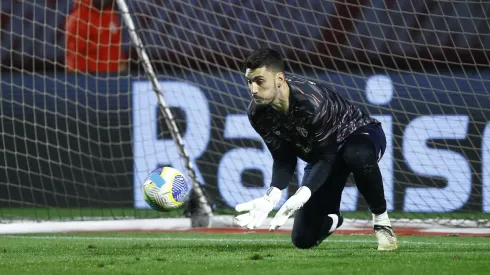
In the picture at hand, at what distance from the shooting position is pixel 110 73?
12.0 metres

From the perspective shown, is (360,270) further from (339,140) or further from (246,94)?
(246,94)

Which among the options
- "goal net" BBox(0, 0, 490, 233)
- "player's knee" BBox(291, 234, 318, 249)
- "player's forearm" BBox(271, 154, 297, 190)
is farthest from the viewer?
"goal net" BBox(0, 0, 490, 233)

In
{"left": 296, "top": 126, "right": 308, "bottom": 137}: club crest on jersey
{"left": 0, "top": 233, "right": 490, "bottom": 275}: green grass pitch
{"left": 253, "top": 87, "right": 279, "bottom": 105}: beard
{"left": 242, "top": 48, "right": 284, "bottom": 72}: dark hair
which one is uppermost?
{"left": 242, "top": 48, "right": 284, "bottom": 72}: dark hair

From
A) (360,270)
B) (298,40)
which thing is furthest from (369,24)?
(360,270)

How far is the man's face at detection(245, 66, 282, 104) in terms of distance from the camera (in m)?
6.19

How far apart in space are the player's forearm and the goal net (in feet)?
11.8

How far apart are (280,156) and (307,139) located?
10.8 inches

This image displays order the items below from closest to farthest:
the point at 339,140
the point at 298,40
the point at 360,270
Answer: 1. the point at 360,270
2. the point at 339,140
3. the point at 298,40

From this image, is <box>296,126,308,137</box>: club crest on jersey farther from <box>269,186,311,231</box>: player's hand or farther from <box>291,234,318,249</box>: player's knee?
<box>291,234,318,249</box>: player's knee

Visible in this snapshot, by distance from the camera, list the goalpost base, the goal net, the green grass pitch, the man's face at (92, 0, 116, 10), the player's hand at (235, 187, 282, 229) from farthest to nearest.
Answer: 1. the man's face at (92, 0, 116, 10)
2. the goal net
3. the goalpost base
4. the player's hand at (235, 187, 282, 229)
5. the green grass pitch

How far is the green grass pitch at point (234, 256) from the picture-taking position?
5.59 meters

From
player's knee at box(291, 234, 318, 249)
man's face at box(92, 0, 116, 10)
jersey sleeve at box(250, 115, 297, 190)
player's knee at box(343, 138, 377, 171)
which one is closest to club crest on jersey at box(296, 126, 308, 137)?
jersey sleeve at box(250, 115, 297, 190)

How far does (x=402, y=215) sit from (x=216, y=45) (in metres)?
2.78

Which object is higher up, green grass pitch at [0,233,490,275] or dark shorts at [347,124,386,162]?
dark shorts at [347,124,386,162]
